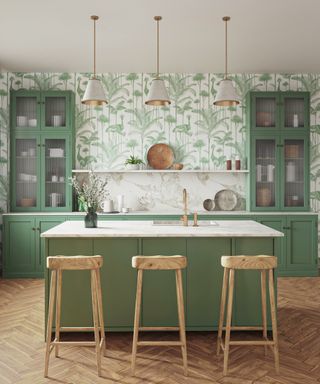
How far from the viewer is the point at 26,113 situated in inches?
228

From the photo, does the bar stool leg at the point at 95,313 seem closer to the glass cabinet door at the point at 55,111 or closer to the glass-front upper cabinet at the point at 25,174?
the glass-front upper cabinet at the point at 25,174

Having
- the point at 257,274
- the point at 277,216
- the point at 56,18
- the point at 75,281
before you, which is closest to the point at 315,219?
the point at 277,216

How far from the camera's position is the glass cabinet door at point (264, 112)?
5898 mm

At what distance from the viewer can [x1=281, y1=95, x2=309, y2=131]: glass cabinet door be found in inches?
231

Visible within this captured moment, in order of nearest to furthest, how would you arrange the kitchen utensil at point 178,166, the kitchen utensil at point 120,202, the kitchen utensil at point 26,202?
the kitchen utensil at point 26,202 → the kitchen utensil at point 120,202 → the kitchen utensil at point 178,166

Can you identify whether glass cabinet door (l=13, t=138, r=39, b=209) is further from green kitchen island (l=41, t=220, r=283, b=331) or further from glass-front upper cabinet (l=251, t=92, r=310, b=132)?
glass-front upper cabinet (l=251, t=92, r=310, b=132)

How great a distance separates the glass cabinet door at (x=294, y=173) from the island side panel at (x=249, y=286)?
2.69 m

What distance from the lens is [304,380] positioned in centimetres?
274

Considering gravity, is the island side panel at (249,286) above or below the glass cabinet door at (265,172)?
below

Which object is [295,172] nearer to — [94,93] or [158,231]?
[158,231]

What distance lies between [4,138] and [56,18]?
2.42 metres

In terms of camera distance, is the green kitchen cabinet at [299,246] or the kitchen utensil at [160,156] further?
the kitchen utensil at [160,156]

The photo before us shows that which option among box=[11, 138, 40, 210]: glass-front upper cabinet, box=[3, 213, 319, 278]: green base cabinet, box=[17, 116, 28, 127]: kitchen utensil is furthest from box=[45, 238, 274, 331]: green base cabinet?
box=[17, 116, 28, 127]: kitchen utensil

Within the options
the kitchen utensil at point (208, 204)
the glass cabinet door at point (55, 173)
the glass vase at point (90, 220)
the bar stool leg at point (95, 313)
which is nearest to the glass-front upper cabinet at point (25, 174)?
the glass cabinet door at point (55, 173)
